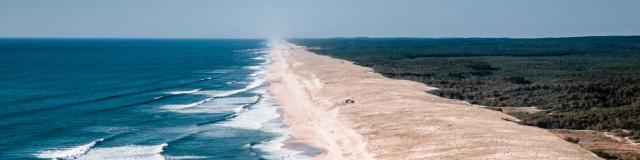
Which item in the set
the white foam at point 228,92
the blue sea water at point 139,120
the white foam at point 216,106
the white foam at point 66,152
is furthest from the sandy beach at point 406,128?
the white foam at point 66,152

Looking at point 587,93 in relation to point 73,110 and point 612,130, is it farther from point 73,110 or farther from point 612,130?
point 73,110

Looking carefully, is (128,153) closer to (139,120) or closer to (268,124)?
(268,124)

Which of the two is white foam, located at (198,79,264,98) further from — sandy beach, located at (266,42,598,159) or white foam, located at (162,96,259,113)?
sandy beach, located at (266,42,598,159)

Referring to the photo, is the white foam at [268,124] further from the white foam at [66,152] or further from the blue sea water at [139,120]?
the white foam at [66,152]

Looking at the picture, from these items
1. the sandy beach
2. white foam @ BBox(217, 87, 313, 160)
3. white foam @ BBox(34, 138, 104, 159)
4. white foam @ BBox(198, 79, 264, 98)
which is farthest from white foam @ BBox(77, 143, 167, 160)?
white foam @ BBox(198, 79, 264, 98)

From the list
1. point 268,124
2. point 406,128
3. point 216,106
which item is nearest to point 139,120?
point 268,124

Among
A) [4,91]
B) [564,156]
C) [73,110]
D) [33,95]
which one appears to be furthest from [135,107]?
[564,156]
